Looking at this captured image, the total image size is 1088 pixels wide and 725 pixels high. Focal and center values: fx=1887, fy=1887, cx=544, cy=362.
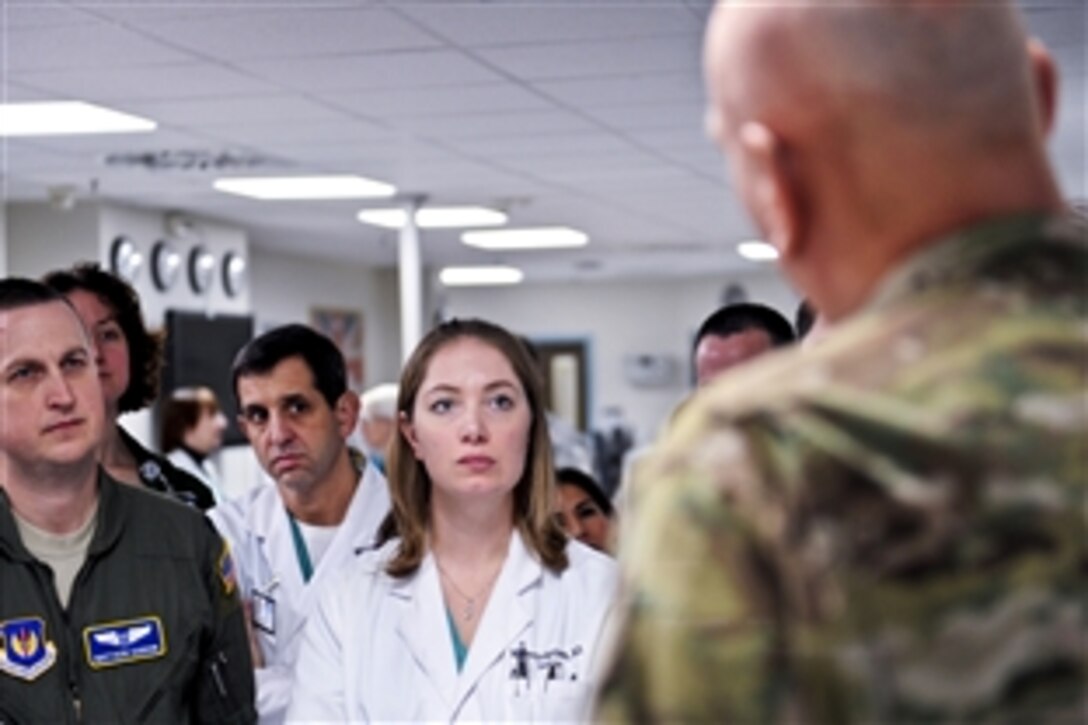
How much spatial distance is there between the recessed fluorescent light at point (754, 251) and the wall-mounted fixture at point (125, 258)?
19.0 ft

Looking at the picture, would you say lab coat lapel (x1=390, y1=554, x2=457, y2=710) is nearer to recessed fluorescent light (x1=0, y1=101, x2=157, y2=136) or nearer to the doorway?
recessed fluorescent light (x1=0, y1=101, x2=157, y2=136)

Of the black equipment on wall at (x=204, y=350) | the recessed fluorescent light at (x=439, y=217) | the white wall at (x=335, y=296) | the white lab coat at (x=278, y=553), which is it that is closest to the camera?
the white lab coat at (x=278, y=553)

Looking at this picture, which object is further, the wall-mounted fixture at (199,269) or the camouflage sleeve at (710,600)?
the wall-mounted fixture at (199,269)

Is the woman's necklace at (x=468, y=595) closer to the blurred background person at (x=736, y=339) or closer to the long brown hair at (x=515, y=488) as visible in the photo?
the long brown hair at (x=515, y=488)

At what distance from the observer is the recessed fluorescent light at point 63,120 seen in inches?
285

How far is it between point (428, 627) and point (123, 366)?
4.56 feet

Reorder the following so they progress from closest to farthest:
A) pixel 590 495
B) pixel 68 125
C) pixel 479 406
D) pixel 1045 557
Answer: pixel 1045 557
pixel 479 406
pixel 590 495
pixel 68 125

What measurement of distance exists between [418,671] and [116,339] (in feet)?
4.88

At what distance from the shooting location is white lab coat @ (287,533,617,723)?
9.64 feet

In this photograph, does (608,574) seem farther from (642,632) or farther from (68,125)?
(68,125)

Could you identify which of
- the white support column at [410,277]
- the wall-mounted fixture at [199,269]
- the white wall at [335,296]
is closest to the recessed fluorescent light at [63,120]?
the white support column at [410,277]

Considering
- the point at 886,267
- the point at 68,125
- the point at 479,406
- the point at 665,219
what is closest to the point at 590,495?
the point at 479,406

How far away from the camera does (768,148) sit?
1084mm

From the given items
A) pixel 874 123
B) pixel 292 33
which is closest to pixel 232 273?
pixel 292 33
